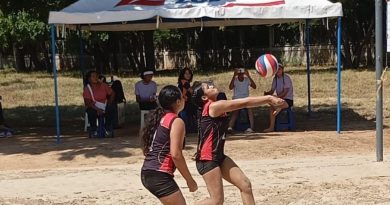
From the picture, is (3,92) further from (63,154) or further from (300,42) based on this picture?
A: (300,42)

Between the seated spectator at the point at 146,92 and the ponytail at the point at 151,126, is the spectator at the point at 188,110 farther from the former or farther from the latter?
the ponytail at the point at 151,126

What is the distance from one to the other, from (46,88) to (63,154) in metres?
18.4

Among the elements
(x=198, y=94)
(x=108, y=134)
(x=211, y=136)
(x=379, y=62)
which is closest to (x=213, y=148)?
(x=211, y=136)

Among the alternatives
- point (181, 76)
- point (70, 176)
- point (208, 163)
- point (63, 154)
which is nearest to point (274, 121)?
point (181, 76)

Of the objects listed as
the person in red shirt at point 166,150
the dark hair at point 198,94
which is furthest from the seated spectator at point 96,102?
the person in red shirt at point 166,150

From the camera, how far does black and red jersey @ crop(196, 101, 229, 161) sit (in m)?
5.78

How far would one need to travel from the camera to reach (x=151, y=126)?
5117 millimetres

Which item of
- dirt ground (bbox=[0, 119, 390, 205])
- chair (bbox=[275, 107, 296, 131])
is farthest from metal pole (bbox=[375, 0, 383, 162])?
chair (bbox=[275, 107, 296, 131])

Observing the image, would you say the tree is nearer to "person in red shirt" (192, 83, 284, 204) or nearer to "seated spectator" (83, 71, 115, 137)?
"seated spectator" (83, 71, 115, 137)

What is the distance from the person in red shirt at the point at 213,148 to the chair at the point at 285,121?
768 cm

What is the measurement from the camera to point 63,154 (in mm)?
10977

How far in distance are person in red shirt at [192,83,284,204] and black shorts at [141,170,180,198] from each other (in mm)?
761

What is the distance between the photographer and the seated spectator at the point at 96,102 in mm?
12914

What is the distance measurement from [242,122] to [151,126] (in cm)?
888
